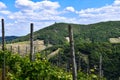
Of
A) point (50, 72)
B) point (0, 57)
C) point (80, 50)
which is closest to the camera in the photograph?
point (50, 72)

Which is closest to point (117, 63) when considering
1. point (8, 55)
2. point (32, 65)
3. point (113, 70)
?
point (113, 70)

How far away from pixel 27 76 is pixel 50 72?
7.01 ft

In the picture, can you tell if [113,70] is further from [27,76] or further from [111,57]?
[27,76]

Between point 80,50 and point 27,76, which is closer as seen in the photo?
point 27,76

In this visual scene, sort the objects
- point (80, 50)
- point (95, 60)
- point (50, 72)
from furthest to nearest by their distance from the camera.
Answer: point (80, 50) < point (95, 60) < point (50, 72)

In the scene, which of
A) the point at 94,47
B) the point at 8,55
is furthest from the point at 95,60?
the point at 8,55

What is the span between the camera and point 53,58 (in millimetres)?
174250

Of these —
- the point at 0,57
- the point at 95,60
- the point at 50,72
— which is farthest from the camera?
the point at 95,60

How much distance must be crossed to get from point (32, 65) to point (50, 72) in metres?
1.81

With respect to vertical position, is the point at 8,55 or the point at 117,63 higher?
the point at 8,55

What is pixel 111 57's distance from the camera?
17538cm

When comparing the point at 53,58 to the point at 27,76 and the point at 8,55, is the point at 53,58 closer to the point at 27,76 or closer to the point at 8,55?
the point at 8,55

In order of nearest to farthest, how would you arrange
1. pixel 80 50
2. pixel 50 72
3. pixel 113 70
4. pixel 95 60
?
pixel 50 72
pixel 113 70
pixel 95 60
pixel 80 50

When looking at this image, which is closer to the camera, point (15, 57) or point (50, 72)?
point (50, 72)
